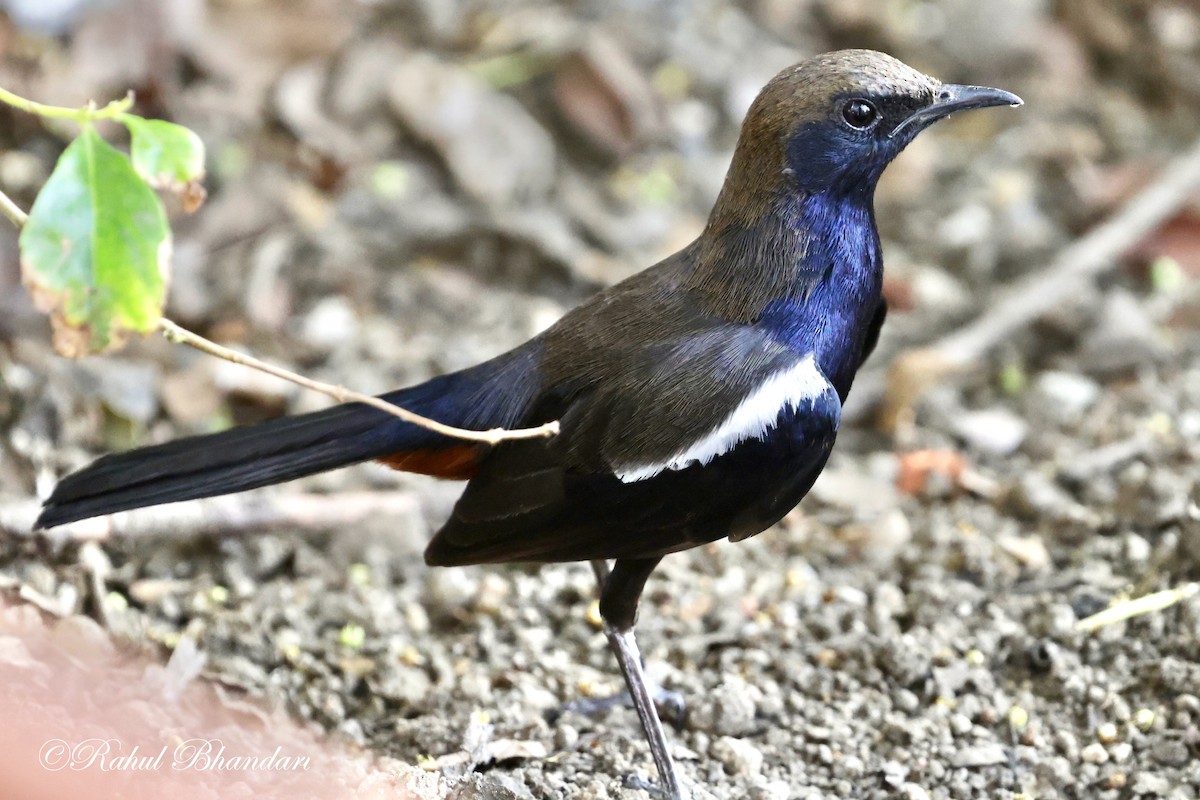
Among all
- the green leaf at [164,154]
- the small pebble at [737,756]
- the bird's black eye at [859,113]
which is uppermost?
the bird's black eye at [859,113]

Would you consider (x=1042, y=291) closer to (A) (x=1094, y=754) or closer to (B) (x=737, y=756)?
Answer: (A) (x=1094, y=754)

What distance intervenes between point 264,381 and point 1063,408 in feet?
9.40

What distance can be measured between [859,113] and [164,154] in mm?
1697

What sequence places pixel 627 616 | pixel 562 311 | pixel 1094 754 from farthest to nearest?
pixel 562 311 → pixel 627 616 → pixel 1094 754

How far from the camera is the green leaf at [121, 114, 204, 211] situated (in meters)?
2.15

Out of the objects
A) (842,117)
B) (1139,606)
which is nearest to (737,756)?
(1139,606)

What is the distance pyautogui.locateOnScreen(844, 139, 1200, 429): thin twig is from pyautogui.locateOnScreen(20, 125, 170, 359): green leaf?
328 centimetres

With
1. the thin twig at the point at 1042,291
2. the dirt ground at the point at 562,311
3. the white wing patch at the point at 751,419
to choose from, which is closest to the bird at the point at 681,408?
the white wing patch at the point at 751,419

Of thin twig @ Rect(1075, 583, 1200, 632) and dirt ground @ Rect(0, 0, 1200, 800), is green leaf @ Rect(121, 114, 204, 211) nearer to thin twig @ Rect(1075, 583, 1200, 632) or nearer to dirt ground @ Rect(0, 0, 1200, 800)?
dirt ground @ Rect(0, 0, 1200, 800)

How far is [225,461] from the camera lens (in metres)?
3.17

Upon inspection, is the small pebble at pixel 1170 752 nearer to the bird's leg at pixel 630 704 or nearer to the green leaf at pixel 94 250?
the bird's leg at pixel 630 704

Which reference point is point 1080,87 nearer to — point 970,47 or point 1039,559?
point 970,47

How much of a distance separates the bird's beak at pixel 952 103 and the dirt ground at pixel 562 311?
126cm

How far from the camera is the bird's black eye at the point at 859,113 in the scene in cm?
319
